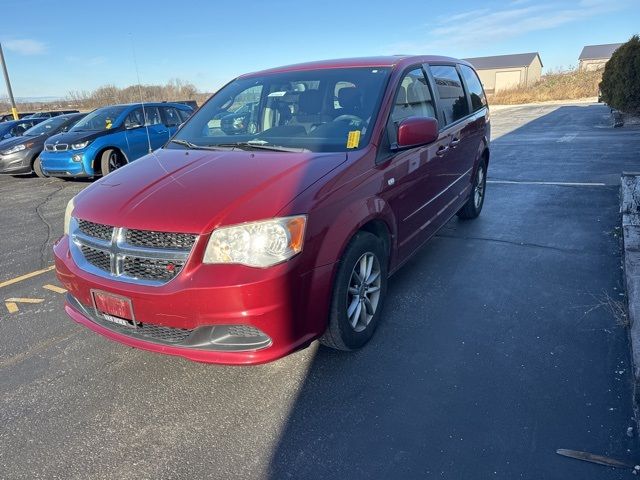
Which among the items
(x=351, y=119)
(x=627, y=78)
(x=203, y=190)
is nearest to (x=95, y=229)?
(x=203, y=190)

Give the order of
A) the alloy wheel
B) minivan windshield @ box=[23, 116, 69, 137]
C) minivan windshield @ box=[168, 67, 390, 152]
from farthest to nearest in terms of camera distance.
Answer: minivan windshield @ box=[23, 116, 69, 137], minivan windshield @ box=[168, 67, 390, 152], the alloy wheel

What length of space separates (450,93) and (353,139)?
80.6 inches

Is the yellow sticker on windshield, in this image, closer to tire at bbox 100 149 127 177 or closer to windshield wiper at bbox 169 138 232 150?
windshield wiper at bbox 169 138 232 150

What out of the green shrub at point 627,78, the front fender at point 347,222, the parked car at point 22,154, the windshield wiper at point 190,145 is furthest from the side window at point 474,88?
the green shrub at point 627,78

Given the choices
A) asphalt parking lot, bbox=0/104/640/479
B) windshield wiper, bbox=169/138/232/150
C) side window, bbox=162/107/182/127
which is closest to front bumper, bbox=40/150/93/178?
side window, bbox=162/107/182/127

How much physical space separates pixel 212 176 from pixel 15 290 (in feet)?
9.52

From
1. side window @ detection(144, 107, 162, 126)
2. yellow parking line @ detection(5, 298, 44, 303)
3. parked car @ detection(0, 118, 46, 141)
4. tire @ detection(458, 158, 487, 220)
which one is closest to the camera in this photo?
yellow parking line @ detection(5, 298, 44, 303)

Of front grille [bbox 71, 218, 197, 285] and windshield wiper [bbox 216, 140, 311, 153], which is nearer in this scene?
front grille [bbox 71, 218, 197, 285]

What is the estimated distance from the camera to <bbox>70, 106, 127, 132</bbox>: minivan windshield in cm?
1044

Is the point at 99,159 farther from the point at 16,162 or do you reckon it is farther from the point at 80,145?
the point at 16,162

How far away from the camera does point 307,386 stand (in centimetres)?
289

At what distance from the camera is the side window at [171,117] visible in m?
11.3

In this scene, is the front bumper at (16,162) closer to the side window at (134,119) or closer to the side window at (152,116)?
the side window at (134,119)

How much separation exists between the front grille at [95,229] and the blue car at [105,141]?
283 inches
